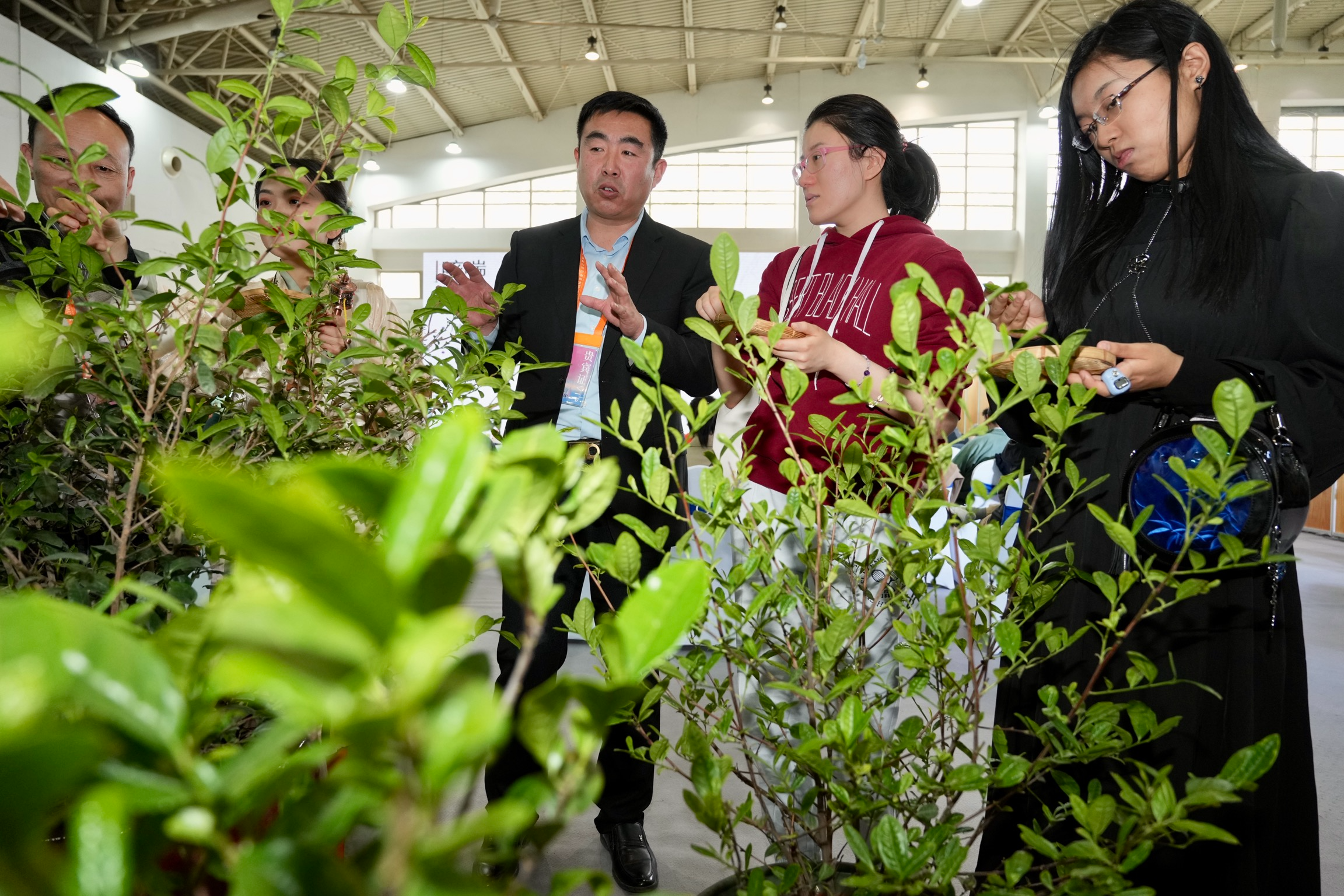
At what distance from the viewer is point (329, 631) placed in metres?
0.18

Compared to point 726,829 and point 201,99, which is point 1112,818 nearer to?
point 726,829

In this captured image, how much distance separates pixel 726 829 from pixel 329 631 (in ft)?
2.05

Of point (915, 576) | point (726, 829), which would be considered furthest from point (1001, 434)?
point (726, 829)

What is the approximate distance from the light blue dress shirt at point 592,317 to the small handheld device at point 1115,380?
106cm

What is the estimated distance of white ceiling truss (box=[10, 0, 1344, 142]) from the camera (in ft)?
32.9

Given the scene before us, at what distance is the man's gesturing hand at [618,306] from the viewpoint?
5.17 ft

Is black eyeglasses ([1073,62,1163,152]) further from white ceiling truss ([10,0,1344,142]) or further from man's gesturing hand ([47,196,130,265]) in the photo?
white ceiling truss ([10,0,1344,142])

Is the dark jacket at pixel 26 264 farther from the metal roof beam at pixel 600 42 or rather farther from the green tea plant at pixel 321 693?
the metal roof beam at pixel 600 42

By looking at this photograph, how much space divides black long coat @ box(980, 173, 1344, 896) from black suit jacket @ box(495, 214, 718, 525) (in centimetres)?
88

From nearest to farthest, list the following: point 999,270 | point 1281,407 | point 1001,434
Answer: point 1281,407, point 1001,434, point 999,270

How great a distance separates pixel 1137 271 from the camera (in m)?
1.28

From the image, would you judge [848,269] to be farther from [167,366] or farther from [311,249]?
[167,366]

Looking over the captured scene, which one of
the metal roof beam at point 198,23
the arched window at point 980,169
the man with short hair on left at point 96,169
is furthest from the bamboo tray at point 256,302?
the arched window at point 980,169

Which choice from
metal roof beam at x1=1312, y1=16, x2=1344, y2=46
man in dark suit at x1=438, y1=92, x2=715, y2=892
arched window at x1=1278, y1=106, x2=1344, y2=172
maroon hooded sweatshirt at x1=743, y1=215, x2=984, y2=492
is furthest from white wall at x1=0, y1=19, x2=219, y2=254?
metal roof beam at x1=1312, y1=16, x2=1344, y2=46
